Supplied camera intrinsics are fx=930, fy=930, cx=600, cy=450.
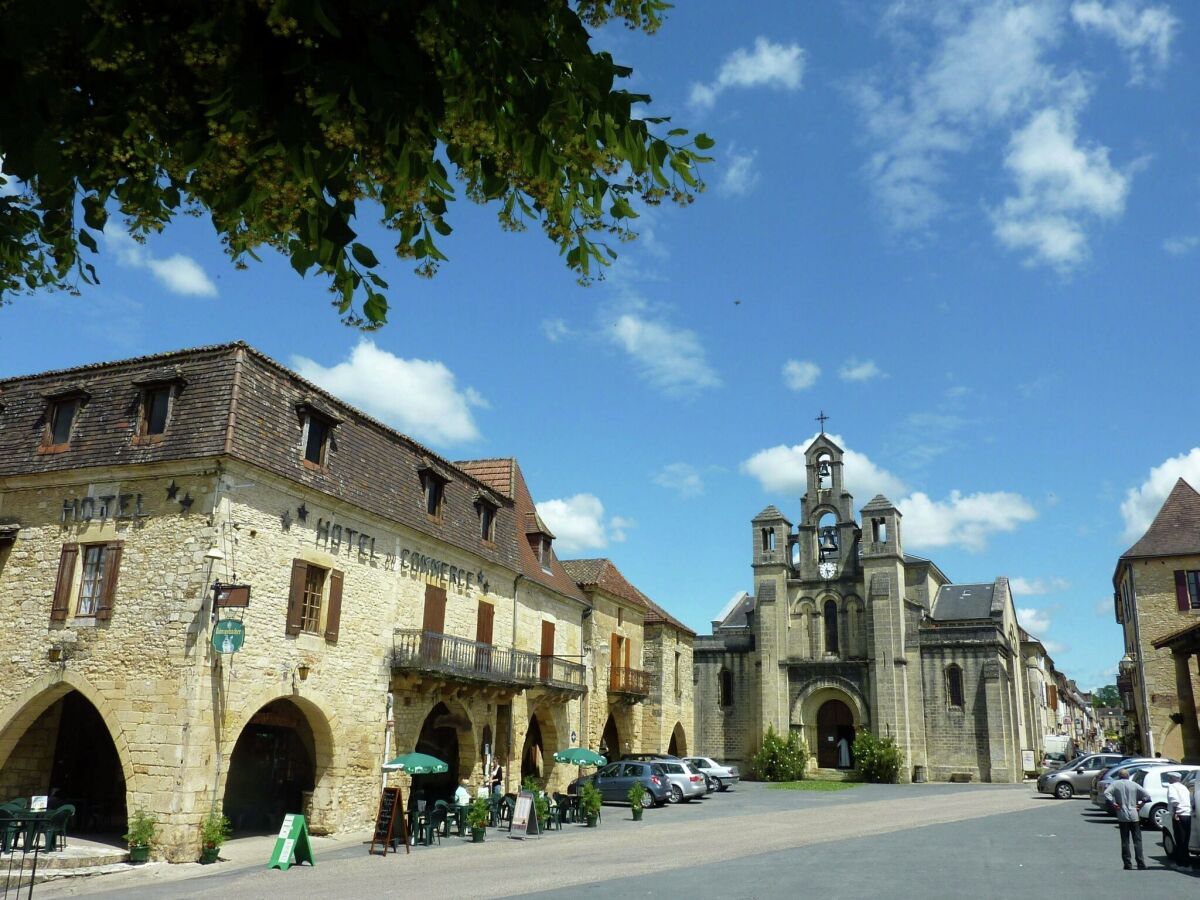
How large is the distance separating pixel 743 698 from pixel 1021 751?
13.6 meters

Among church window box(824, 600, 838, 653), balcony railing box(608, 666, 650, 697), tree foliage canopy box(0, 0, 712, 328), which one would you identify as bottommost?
balcony railing box(608, 666, 650, 697)

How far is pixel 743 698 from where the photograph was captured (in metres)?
49.0

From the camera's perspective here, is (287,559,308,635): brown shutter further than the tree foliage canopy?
Yes

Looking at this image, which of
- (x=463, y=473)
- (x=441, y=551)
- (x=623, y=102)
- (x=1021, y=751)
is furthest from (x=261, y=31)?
(x=1021, y=751)

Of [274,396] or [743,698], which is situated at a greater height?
[274,396]

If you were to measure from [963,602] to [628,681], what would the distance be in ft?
86.8

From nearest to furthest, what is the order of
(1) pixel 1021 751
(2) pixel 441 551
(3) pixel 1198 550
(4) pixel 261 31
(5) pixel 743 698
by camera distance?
(4) pixel 261 31
(2) pixel 441 551
(3) pixel 1198 550
(1) pixel 1021 751
(5) pixel 743 698

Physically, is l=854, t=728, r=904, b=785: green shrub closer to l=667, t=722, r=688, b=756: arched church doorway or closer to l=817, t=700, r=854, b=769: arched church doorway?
l=817, t=700, r=854, b=769: arched church doorway

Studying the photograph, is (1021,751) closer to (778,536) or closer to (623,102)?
(778,536)

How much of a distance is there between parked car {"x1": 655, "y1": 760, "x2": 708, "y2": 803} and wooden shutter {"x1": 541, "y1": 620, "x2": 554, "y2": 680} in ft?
17.1

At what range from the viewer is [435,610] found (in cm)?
2305

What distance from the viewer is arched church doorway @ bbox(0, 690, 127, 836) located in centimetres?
1784

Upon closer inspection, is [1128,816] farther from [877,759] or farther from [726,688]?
[726,688]

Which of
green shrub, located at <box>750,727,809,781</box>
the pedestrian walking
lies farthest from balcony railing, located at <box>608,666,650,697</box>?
the pedestrian walking
